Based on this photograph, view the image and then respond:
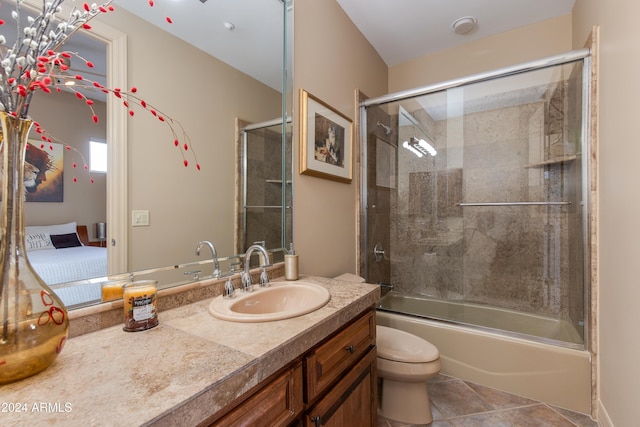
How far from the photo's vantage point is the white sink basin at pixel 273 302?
0.94 meters

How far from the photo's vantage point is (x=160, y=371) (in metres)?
0.62

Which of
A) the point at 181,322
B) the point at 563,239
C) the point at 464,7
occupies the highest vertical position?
the point at 464,7

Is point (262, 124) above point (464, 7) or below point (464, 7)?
below

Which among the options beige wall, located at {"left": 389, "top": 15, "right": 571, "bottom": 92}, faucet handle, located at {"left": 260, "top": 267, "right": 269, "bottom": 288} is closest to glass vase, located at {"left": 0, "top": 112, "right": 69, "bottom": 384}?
faucet handle, located at {"left": 260, "top": 267, "right": 269, "bottom": 288}

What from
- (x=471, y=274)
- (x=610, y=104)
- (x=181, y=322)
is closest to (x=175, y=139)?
(x=181, y=322)

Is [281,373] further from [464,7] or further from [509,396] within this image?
[464,7]

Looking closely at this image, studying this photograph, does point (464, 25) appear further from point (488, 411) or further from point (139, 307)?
point (139, 307)

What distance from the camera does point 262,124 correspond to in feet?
5.00

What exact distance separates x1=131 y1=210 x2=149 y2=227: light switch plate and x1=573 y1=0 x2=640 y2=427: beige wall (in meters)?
1.91

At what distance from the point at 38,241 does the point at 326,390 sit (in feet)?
3.17

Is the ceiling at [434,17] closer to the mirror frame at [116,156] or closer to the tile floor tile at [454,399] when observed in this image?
the mirror frame at [116,156]

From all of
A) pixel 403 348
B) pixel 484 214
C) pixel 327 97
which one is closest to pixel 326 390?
pixel 403 348

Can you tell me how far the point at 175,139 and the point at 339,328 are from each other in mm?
934

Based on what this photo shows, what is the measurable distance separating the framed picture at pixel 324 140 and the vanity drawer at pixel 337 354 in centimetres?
94
